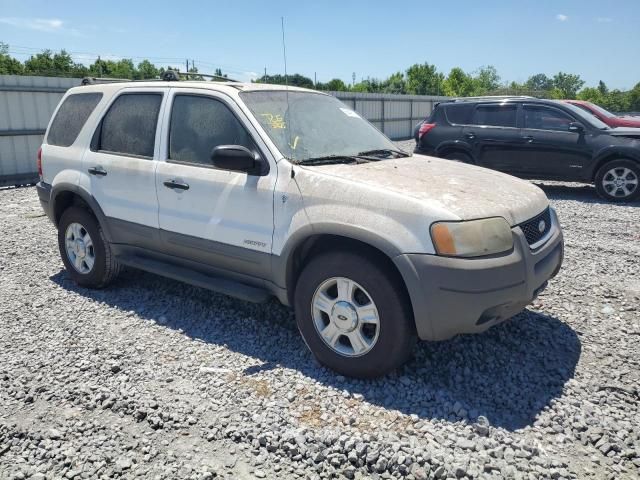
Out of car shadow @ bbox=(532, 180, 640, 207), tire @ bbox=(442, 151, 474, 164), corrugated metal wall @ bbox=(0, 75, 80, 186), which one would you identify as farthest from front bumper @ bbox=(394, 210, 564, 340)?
corrugated metal wall @ bbox=(0, 75, 80, 186)

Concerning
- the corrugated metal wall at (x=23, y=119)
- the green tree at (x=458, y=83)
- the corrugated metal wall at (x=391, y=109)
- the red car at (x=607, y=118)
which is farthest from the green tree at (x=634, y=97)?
the corrugated metal wall at (x=23, y=119)

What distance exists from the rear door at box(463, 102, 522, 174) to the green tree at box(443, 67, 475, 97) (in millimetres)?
70593

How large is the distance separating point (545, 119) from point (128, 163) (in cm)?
817

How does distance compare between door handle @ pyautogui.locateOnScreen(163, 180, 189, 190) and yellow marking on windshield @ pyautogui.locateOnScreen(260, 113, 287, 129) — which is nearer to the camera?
yellow marking on windshield @ pyautogui.locateOnScreen(260, 113, 287, 129)

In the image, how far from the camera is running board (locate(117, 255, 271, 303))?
388cm

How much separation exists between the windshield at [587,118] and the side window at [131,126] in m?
8.11

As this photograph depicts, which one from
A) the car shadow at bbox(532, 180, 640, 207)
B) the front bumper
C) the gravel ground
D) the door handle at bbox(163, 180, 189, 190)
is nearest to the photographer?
the gravel ground

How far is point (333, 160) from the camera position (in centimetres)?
389

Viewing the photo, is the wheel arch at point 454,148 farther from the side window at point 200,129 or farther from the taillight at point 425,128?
the side window at point 200,129

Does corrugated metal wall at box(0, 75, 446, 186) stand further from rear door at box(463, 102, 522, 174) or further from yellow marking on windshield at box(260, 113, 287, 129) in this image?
yellow marking on windshield at box(260, 113, 287, 129)

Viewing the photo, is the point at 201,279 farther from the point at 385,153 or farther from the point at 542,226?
the point at 542,226

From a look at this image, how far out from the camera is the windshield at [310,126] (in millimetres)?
3900

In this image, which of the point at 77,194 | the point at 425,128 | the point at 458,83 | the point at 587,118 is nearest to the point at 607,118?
the point at 587,118

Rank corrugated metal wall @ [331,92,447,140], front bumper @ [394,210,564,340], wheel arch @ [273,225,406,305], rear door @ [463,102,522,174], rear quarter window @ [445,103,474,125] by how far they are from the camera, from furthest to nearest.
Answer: corrugated metal wall @ [331,92,447,140]
rear quarter window @ [445,103,474,125]
rear door @ [463,102,522,174]
wheel arch @ [273,225,406,305]
front bumper @ [394,210,564,340]
